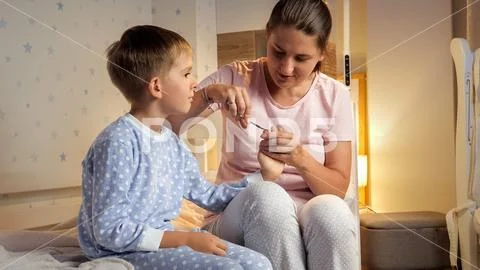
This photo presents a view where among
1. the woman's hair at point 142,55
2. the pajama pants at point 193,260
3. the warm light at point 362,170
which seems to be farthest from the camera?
the warm light at point 362,170

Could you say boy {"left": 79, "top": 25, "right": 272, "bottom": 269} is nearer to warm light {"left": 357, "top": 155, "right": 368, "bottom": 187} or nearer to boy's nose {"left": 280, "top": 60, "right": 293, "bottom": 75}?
boy's nose {"left": 280, "top": 60, "right": 293, "bottom": 75}

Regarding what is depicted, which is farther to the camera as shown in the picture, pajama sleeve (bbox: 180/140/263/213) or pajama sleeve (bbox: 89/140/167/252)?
pajama sleeve (bbox: 180/140/263/213)

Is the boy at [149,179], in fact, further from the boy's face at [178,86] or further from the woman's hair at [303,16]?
the woman's hair at [303,16]

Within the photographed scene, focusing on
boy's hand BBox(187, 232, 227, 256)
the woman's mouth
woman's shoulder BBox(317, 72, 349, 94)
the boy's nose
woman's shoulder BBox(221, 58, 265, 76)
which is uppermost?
woman's shoulder BBox(221, 58, 265, 76)

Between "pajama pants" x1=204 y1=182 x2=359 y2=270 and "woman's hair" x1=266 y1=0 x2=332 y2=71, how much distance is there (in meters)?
0.26

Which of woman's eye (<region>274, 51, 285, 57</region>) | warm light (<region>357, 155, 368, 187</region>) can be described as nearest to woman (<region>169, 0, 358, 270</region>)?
woman's eye (<region>274, 51, 285, 57</region>)

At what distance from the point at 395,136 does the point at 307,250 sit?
989mm

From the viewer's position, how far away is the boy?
0.62m

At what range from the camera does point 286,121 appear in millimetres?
854

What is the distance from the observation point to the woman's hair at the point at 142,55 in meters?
0.71

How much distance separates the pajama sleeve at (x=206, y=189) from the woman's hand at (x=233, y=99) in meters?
0.09

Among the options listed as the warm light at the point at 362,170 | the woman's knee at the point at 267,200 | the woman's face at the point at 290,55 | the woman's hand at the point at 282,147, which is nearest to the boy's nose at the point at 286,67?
the woman's face at the point at 290,55

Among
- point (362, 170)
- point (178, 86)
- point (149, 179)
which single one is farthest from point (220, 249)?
point (362, 170)

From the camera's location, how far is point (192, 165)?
2.61 feet
